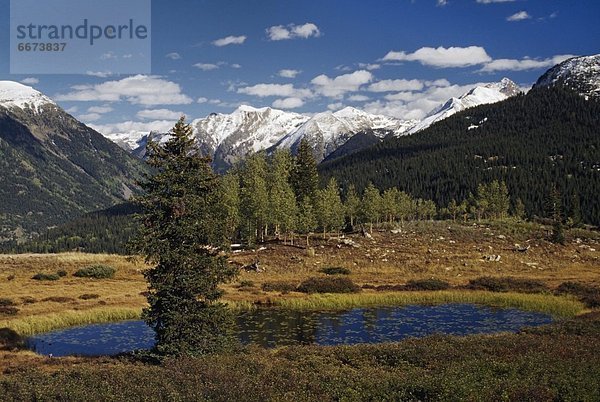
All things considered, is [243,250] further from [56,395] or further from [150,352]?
[56,395]

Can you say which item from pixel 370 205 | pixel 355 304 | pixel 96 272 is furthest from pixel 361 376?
pixel 370 205

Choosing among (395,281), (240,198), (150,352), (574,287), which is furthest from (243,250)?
(150,352)

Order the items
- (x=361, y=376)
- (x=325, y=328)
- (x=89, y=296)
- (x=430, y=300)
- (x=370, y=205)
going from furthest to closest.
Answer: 1. (x=370, y=205)
2. (x=89, y=296)
3. (x=430, y=300)
4. (x=325, y=328)
5. (x=361, y=376)

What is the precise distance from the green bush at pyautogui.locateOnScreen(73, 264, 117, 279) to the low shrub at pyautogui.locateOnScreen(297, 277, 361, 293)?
3067 cm

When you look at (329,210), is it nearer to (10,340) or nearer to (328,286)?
(328,286)

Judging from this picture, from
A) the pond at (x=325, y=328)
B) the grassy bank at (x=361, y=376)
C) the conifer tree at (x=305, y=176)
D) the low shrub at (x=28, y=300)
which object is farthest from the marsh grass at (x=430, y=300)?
the conifer tree at (x=305, y=176)

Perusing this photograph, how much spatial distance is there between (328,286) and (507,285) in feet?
71.0

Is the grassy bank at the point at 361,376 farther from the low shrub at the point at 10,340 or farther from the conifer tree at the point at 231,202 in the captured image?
the conifer tree at the point at 231,202

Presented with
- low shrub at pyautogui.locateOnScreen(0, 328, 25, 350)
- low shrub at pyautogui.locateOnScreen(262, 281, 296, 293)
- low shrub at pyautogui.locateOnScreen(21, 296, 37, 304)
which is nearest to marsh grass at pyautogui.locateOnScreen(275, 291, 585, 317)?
low shrub at pyautogui.locateOnScreen(262, 281, 296, 293)

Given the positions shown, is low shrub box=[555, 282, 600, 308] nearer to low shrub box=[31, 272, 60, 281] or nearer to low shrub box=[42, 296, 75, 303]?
low shrub box=[42, 296, 75, 303]

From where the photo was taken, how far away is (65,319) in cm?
4734

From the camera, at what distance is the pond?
39.8 meters

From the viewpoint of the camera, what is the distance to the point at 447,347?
28672 mm

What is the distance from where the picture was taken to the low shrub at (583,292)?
169 ft
